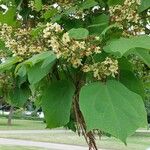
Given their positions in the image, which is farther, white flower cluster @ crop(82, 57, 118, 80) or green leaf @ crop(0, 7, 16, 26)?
green leaf @ crop(0, 7, 16, 26)

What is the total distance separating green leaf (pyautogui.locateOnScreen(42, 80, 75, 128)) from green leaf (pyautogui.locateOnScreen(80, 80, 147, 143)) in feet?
0.41

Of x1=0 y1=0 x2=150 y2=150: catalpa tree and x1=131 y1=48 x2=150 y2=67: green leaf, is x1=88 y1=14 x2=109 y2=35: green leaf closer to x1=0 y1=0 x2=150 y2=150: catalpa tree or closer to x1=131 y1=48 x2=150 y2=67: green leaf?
x1=0 y1=0 x2=150 y2=150: catalpa tree

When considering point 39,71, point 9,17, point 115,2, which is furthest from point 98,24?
point 9,17

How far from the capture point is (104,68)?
3.77 ft

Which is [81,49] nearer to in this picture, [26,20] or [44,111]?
[44,111]

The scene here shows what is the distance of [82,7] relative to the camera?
4.46 ft

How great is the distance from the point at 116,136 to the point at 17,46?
1.43 feet

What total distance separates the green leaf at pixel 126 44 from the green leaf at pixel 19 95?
0.57m

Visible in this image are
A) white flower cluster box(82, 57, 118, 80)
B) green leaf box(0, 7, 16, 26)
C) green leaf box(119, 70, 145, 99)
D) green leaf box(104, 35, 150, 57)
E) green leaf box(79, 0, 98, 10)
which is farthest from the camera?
green leaf box(0, 7, 16, 26)

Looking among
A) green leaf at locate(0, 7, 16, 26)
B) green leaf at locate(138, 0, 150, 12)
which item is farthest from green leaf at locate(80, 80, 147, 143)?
green leaf at locate(0, 7, 16, 26)

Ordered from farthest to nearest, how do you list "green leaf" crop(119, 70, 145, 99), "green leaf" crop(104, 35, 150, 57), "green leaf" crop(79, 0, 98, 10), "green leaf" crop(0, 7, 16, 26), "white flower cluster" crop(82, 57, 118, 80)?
"green leaf" crop(0, 7, 16, 26)
"green leaf" crop(79, 0, 98, 10)
"green leaf" crop(119, 70, 145, 99)
"white flower cluster" crop(82, 57, 118, 80)
"green leaf" crop(104, 35, 150, 57)

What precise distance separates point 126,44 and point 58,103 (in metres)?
0.29

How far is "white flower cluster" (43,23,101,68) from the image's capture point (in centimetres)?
111

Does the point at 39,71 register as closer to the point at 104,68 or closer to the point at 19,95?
the point at 104,68
